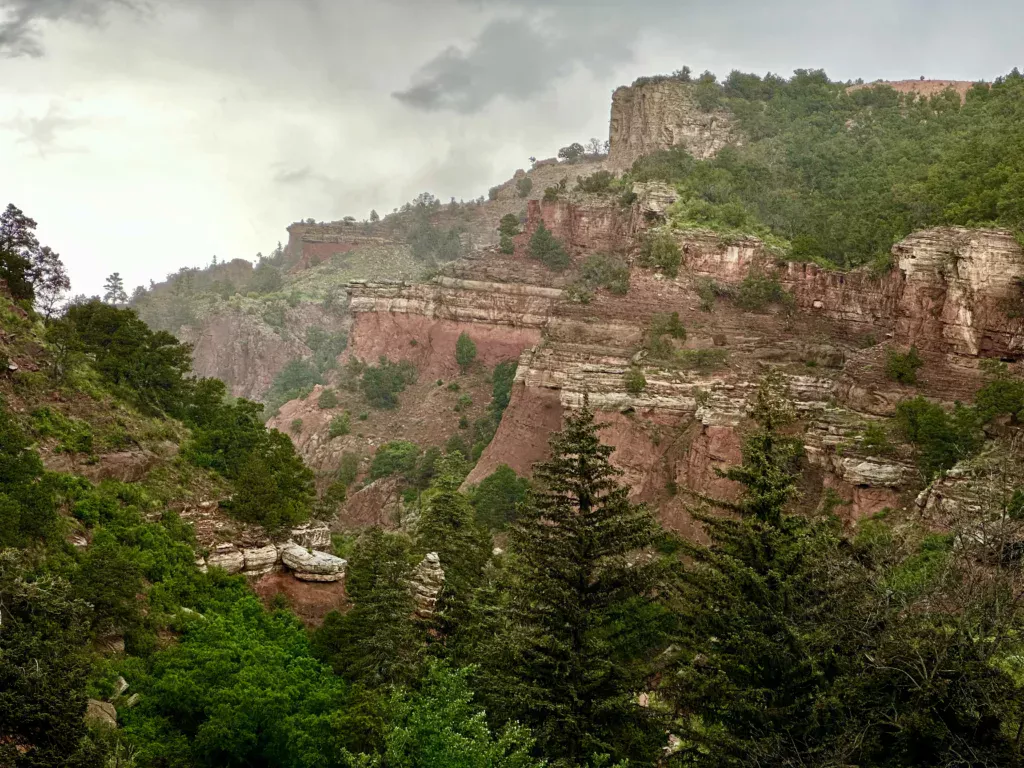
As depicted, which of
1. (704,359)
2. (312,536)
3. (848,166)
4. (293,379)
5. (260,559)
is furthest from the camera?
(293,379)

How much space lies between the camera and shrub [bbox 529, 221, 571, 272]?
246 ft

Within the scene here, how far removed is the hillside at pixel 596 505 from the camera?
17438 mm

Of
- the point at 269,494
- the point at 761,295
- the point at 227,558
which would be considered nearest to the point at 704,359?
A: the point at 761,295

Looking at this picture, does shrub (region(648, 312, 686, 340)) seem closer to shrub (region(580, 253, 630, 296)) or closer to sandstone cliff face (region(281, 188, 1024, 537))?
sandstone cliff face (region(281, 188, 1024, 537))

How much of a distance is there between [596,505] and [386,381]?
5175 centimetres

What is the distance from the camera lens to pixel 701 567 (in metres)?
20.8

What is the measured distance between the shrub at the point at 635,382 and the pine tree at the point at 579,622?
91.3ft

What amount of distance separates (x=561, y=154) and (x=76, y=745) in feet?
390

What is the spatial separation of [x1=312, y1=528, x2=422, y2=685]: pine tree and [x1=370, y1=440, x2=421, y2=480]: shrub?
3395 centimetres

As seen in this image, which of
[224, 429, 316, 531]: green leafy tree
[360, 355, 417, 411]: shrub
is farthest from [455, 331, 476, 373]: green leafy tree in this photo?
[224, 429, 316, 531]: green leafy tree

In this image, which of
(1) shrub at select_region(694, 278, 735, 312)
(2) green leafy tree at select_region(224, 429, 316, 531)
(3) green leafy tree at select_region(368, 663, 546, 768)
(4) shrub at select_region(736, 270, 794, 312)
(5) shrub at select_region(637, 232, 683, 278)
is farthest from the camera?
(5) shrub at select_region(637, 232, 683, 278)

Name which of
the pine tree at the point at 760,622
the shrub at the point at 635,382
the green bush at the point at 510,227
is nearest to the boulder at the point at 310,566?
the pine tree at the point at 760,622

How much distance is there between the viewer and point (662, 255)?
192ft

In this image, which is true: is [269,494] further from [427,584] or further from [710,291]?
[710,291]
